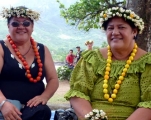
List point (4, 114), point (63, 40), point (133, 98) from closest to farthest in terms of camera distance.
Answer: point (133, 98), point (4, 114), point (63, 40)

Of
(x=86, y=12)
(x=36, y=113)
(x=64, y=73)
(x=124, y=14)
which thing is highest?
(x=124, y=14)

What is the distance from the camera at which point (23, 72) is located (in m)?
3.32

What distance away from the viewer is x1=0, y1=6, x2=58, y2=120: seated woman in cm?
320

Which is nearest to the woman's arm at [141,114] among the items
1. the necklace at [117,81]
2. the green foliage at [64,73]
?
the necklace at [117,81]

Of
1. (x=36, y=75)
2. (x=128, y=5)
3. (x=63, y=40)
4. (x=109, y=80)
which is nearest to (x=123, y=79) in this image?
(x=109, y=80)

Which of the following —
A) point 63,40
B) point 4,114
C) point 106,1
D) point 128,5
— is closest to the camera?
point 4,114

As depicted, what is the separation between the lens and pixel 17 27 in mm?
3379

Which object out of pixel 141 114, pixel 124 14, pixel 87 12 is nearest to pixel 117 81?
pixel 141 114

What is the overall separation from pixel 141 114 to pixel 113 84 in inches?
14.4

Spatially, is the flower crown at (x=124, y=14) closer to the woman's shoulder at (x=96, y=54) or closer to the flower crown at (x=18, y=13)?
the woman's shoulder at (x=96, y=54)

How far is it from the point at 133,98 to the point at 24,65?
3.75 feet

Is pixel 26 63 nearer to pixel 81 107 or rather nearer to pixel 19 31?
pixel 19 31

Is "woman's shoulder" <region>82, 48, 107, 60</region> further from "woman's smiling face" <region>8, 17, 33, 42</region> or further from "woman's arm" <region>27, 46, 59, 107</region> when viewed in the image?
"woman's smiling face" <region>8, 17, 33, 42</region>

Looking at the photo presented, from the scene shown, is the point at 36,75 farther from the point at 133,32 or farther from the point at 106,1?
the point at 106,1
